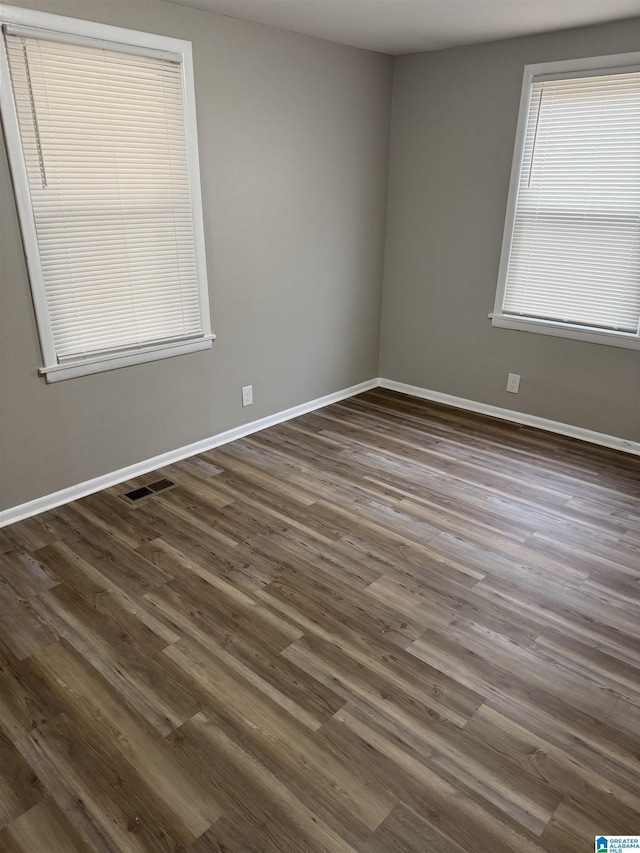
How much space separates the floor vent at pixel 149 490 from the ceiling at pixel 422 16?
8.05 feet

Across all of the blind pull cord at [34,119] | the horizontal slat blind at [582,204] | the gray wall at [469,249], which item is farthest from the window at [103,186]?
the horizontal slat blind at [582,204]

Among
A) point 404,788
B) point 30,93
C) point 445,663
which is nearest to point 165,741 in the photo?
point 404,788

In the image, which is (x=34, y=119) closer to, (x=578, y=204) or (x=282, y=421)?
(x=282, y=421)

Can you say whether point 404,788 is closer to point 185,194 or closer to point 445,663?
point 445,663

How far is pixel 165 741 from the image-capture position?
179 cm

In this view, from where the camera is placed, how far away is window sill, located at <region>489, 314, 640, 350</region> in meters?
3.62

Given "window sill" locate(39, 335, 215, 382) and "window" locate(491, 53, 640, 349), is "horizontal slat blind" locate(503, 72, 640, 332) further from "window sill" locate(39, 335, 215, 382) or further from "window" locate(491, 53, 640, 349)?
"window sill" locate(39, 335, 215, 382)

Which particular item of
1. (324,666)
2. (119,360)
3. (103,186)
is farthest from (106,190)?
(324,666)

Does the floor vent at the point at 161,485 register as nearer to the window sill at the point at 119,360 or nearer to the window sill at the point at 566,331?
the window sill at the point at 119,360

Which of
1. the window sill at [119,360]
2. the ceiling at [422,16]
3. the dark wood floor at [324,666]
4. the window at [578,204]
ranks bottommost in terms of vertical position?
the dark wood floor at [324,666]

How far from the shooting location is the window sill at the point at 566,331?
143 inches

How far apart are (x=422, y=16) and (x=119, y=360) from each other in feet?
7.92

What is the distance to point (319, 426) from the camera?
4176 mm

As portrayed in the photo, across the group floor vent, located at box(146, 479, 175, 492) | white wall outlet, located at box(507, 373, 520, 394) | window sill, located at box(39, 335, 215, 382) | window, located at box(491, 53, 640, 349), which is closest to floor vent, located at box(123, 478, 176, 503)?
floor vent, located at box(146, 479, 175, 492)
